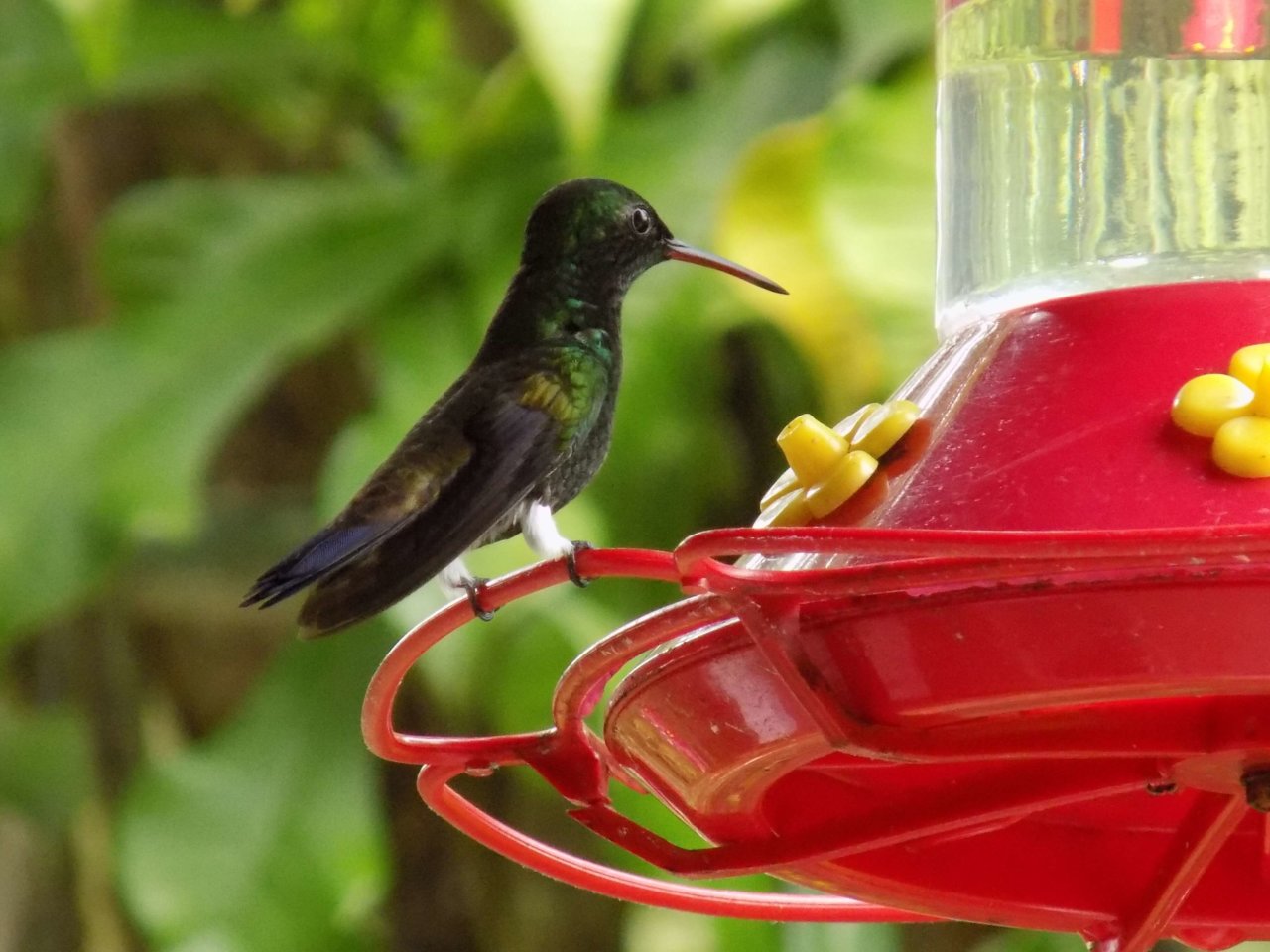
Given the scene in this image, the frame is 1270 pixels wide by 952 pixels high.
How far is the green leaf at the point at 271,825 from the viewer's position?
362 centimetres

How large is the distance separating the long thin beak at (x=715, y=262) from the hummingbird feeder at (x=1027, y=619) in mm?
207

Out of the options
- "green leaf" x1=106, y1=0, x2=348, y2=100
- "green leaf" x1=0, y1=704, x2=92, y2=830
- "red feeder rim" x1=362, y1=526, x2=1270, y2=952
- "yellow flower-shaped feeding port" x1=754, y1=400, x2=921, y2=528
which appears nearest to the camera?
"red feeder rim" x1=362, y1=526, x2=1270, y2=952

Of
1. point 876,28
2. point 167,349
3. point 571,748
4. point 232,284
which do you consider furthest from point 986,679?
point 232,284

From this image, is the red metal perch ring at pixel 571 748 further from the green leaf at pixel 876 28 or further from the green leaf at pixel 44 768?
the green leaf at pixel 44 768

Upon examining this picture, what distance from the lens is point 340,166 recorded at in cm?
490

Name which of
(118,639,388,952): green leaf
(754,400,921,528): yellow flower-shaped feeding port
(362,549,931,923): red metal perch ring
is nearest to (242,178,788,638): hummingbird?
(362,549,931,923): red metal perch ring

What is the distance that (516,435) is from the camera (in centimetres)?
194

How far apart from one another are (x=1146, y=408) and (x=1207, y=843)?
0.32m

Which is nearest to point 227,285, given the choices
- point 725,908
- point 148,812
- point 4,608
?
point 4,608

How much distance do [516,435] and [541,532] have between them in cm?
9

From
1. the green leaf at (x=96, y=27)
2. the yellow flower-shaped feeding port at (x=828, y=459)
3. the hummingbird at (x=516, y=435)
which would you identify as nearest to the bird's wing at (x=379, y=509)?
the hummingbird at (x=516, y=435)

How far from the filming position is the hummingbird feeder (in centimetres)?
120

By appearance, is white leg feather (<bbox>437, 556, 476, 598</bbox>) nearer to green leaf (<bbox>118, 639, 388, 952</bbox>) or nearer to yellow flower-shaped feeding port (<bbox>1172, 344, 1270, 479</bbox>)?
yellow flower-shaped feeding port (<bbox>1172, 344, 1270, 479</bbox>)

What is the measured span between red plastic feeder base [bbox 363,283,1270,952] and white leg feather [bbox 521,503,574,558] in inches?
13.1
